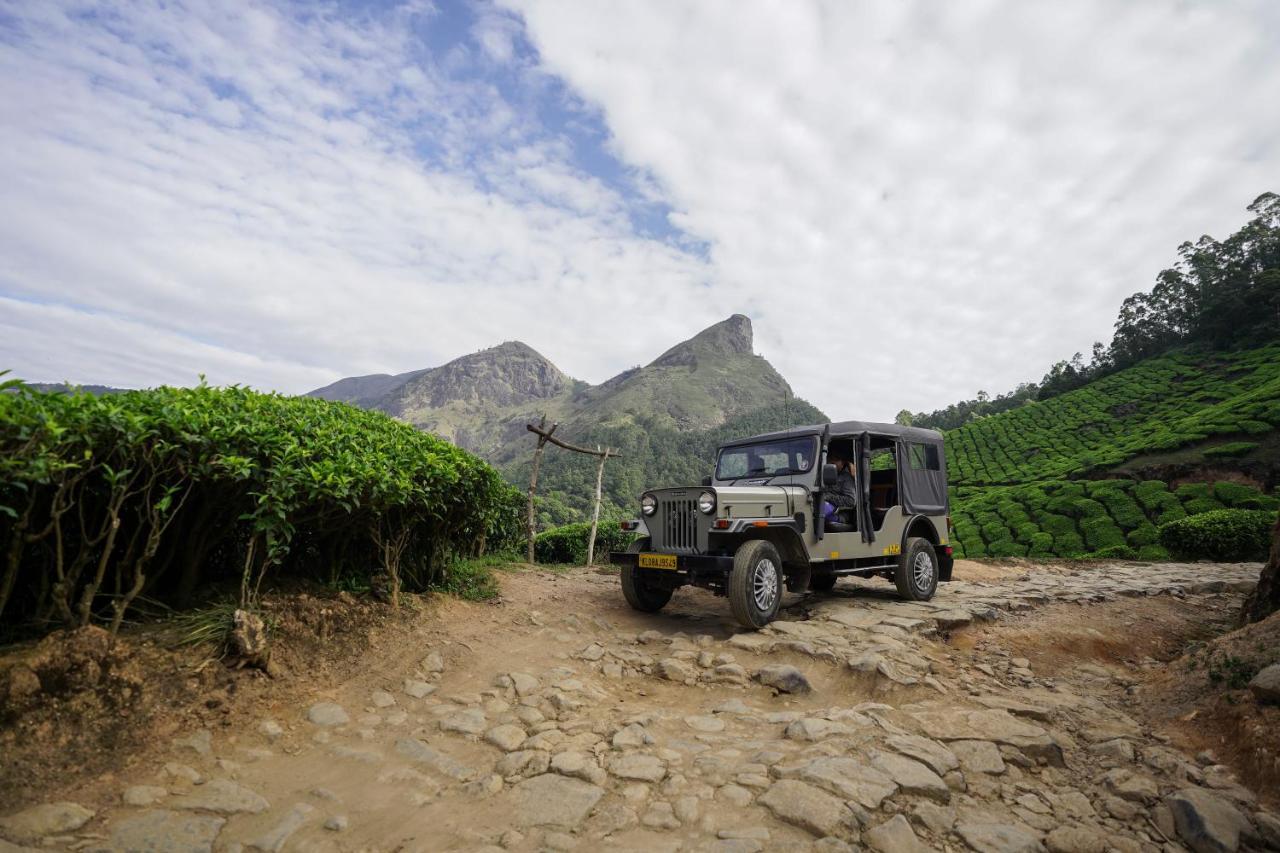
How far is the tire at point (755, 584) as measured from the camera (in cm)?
566

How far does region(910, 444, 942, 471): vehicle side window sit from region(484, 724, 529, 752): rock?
634 cm

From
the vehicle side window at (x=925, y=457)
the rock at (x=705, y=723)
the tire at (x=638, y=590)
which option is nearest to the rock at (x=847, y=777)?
the rock at (x=705, y=723)

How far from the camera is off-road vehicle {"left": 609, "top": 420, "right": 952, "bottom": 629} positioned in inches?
234

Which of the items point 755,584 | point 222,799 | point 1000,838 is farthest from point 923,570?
point 222,799

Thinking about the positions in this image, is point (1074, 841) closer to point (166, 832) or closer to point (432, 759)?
point (432, 759)

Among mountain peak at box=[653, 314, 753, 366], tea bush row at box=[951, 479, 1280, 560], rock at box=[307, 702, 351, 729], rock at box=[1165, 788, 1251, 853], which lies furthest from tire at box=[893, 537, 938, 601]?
mountain peak at box=[653, 314, 753, 366]

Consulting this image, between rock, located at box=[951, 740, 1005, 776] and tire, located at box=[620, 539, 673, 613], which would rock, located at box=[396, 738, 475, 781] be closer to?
rock, located at box=[951, 740, 1005, 776]

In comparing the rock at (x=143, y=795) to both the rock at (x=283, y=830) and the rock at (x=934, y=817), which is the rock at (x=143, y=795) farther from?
the rock at (x=934, y=817)

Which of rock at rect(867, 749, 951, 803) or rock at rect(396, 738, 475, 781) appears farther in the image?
rock at rect(396, 738, 475, 781)

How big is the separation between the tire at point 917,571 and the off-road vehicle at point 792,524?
0.01m

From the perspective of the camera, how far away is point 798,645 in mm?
5332

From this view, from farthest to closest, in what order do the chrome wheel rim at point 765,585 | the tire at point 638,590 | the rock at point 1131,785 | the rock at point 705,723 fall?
the tire at point 638,590, the chrome wheel rim at point 765,585, the rock at point 705,723, the rock at point 1131,785

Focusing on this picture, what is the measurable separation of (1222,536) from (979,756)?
15.1 m

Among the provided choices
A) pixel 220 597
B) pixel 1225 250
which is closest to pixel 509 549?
pixel 220 597
